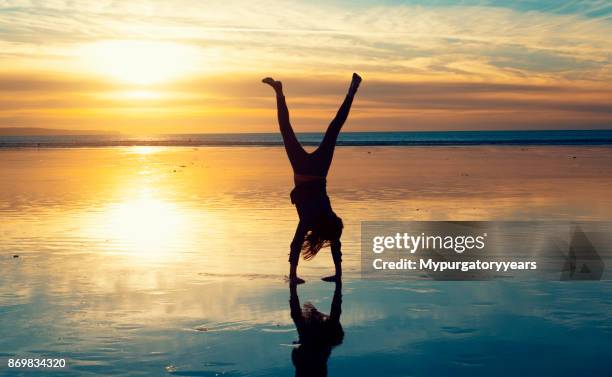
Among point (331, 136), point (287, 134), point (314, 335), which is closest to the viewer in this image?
point (314, 335)

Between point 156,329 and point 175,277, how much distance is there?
9.51 feet

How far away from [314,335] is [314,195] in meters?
3.45

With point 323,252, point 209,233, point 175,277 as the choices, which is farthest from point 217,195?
point 175,277

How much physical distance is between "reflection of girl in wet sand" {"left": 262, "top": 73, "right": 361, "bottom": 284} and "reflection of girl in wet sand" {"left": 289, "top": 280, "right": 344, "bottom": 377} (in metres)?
1.23

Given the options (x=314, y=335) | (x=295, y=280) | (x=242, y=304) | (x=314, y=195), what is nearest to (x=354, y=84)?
(x=314, y=195)

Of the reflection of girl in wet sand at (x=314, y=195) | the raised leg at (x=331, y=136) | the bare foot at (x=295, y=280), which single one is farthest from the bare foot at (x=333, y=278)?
the raised leg at (x=331, y=136)

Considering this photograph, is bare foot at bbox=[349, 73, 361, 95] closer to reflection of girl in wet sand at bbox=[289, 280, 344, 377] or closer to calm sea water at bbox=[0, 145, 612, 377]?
calm sea water at bbox=[0, 145, 612, 377]

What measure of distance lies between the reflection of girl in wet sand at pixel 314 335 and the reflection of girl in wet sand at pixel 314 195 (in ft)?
4.04

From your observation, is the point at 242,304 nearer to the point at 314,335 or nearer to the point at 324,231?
the point at 314,335

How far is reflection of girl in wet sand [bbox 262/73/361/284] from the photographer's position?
1144 cm

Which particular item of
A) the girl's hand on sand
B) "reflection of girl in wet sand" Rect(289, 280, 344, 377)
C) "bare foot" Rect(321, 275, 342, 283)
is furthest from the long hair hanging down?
"reflection of girl in wet sand" Rect(289, 280, 344, 377)

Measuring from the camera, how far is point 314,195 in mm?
11531

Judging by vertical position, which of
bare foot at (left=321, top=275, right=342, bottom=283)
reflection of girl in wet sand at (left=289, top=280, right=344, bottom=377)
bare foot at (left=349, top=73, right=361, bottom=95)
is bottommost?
bare foot at (left=321, top=275, right=342, bottom=283)

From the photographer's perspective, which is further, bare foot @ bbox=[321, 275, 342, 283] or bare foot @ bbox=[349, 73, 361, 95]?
bare foot @ bbox=[349, 73, 361, 95]
